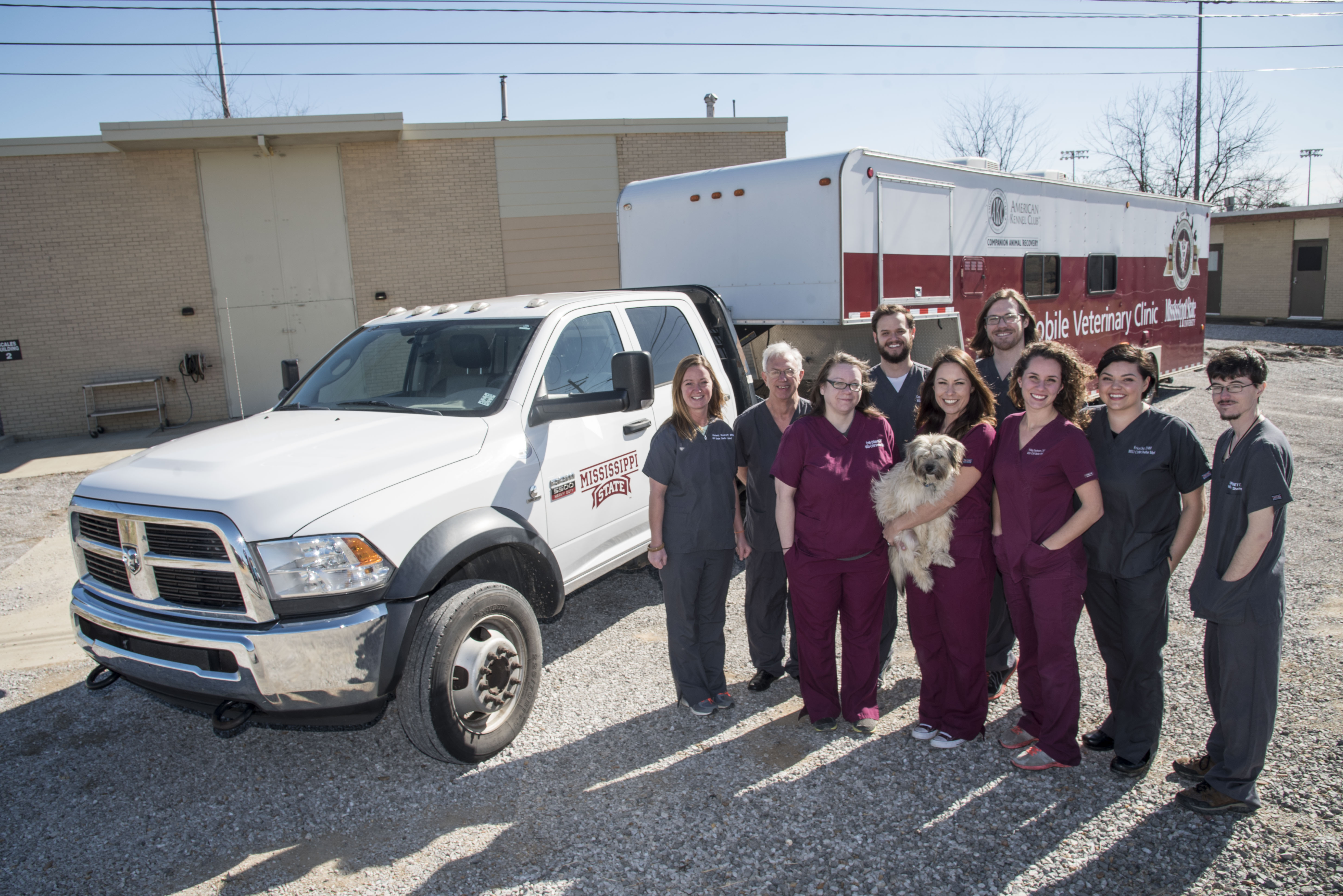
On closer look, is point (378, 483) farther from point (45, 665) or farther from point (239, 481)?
point (45, 665)

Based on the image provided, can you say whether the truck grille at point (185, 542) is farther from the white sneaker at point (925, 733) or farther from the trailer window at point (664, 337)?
the white sneaker at point (925, 733)

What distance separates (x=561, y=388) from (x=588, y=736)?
1.75 metres

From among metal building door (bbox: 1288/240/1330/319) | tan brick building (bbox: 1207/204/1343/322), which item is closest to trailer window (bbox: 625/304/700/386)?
tan brick building (bbox: 1207/204/1343/322)

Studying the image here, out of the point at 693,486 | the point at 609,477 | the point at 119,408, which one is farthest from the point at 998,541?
the point at 119,408

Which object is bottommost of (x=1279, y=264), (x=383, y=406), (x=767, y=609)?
(x=767, y=609)

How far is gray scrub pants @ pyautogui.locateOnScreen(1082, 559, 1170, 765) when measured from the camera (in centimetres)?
334

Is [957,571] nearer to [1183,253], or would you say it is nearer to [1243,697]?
[1243,697]

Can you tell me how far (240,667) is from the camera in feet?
10.4

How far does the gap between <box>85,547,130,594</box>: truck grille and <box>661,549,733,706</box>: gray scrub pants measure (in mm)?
2307

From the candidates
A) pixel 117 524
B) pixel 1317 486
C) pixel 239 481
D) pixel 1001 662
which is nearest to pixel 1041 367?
pixel 1001 662

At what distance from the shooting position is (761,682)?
14.3 ft

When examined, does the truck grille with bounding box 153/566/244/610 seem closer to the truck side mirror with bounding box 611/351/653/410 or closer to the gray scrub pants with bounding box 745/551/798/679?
the truck side mirror with bounding box 611/351/653/410

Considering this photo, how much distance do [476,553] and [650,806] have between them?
4.18 ft

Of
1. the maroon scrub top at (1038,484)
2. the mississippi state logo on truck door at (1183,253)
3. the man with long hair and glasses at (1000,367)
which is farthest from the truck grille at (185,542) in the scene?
the mississippi state logo on truck door at (1183,253)
